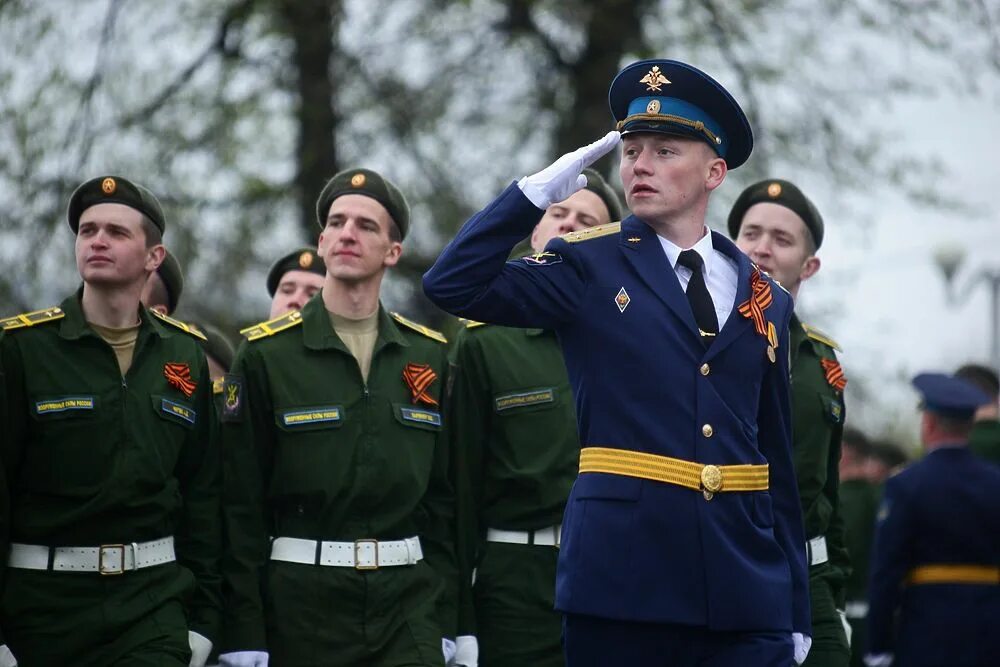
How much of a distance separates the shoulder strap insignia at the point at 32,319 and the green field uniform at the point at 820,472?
10.3ft

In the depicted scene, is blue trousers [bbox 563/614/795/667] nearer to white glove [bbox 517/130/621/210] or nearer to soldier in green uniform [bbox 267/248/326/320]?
white glove [bbox 517/130/621/210]

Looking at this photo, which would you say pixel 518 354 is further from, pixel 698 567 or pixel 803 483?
pixel 698 567

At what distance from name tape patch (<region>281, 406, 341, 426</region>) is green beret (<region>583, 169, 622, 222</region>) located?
190 cm

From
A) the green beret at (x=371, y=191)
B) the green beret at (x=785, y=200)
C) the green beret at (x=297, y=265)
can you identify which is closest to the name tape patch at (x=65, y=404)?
the green beret at (x=371, y=191)

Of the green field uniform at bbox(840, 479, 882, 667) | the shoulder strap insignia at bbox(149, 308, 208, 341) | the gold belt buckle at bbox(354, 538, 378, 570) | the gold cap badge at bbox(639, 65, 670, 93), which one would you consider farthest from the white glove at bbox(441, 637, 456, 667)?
the green field uniform at bbox(840, 479, 882, 667)

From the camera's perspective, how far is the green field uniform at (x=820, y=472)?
7.61 metres

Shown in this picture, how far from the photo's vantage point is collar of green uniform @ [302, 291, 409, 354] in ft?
23.7

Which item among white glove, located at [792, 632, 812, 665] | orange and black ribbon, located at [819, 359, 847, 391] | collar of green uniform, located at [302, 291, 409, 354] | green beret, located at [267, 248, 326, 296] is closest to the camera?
white glove, located at [792, 632, 812, 665]

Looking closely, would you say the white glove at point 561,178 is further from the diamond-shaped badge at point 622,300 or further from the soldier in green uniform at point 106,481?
the soldier in green uniform at point 106,481

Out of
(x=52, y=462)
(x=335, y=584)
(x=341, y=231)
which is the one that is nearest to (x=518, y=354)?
(x=341, y=231)

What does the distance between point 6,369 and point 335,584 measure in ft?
4.93

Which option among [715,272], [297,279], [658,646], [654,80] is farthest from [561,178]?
[297,279]

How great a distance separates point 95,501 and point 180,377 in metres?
0.67

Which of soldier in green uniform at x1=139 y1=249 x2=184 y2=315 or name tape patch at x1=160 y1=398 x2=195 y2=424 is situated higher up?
soldier in green uniform at x1=139 y1=249 x2=184 y2=315
